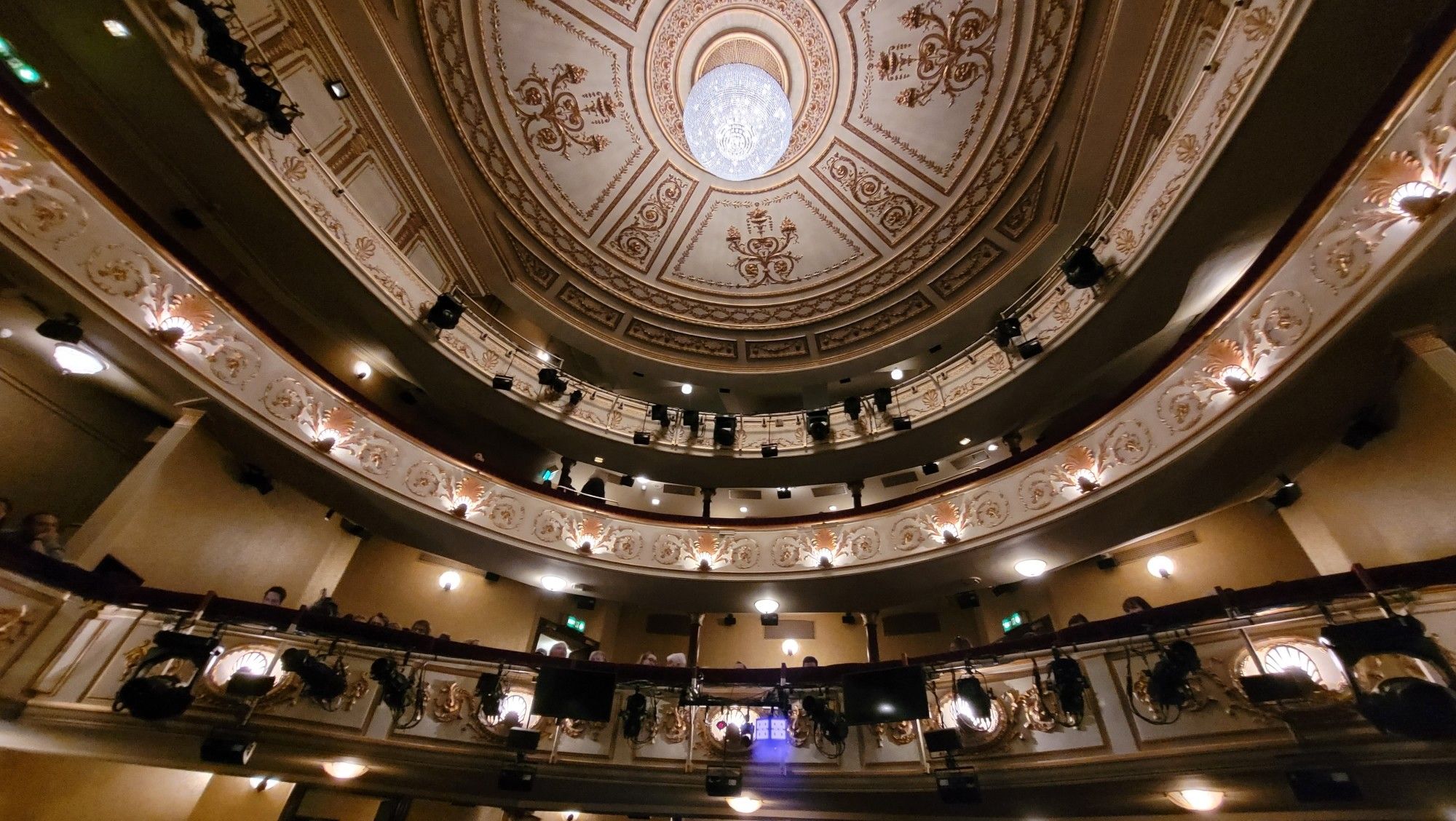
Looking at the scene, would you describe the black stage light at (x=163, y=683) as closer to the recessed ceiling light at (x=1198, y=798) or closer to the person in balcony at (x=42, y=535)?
the person in balcony at (x=42, y=535)

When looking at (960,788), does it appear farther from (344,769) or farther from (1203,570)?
(344,769)

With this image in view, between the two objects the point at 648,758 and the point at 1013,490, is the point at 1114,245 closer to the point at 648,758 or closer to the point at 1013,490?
the point at 1013,490

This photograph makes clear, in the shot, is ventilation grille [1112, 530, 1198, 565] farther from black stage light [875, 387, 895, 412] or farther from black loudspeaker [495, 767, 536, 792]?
black loudspeaker [495, 767, 536, 792]

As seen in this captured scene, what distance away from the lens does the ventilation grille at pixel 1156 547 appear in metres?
7.45

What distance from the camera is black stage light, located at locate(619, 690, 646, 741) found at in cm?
581

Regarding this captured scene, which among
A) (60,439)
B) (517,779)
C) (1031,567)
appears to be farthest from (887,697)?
(60,439)

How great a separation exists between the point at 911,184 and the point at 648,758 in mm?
10257

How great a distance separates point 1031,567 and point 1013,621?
1678mm

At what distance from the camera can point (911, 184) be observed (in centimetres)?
1071

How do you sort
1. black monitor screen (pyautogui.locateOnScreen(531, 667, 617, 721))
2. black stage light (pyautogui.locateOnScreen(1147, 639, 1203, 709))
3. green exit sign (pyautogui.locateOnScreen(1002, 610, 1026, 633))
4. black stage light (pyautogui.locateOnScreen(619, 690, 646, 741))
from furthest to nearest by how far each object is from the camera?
1. green exit sign (pyautogui.locateOnScreen(1002, 610, 1026, 633))
2. black stage light (pyautogui.locateOnScreen(619, 690, 646, 741))
3. black monitor screen (pyautogui.locateOnScreen(531, 667, 617, 721))
4. black stage light (pyautogui.locateOnScreen(1147, 639, 1203, 709))

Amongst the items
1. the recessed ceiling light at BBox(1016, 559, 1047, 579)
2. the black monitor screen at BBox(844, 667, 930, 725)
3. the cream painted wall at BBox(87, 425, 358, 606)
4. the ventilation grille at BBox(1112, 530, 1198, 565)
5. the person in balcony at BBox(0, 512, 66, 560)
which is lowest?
the black monitor screen at BBox(844, 667, 930, 725)

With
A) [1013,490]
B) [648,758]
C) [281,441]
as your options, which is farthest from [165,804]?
[1013,490]

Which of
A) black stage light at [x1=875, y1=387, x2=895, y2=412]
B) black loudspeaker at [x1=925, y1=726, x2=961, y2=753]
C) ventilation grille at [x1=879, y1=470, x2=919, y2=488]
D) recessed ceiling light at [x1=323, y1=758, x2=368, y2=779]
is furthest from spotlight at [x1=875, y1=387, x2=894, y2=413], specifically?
recessed ceiling light at [x1=323, y1=758, x2=368, y2=779]

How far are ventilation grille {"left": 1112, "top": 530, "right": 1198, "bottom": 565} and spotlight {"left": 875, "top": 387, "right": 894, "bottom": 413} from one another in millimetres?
4087
